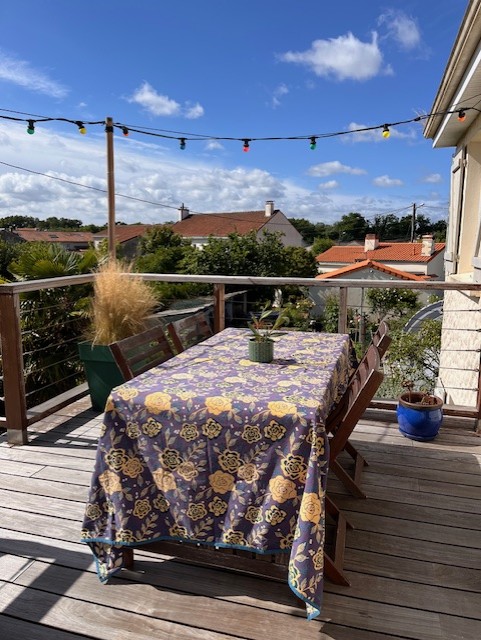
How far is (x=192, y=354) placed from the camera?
244 centimetres

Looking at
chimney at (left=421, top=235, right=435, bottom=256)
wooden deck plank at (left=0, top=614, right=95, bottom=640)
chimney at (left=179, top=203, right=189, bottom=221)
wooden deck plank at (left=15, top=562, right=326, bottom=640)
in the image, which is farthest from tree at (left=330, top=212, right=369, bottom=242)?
wooden deck plank at (left=0, top=614, right=95, bottom=640)

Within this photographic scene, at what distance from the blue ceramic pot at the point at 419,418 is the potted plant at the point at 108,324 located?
2023 millimetres

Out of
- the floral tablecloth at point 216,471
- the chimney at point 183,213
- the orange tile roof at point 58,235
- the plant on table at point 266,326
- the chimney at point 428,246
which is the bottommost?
the floral tablecloth at point 216,471

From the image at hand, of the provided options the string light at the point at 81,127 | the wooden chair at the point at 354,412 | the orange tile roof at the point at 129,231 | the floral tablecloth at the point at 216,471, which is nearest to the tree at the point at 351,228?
the orange tile roof at the point at 129,231

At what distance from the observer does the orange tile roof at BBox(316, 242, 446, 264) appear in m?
30.1

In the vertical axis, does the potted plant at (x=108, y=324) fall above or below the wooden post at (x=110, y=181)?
below

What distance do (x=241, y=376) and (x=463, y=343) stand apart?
4876 millimetres

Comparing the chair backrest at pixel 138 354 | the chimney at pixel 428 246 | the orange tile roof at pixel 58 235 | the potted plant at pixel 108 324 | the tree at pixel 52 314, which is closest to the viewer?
the chair backrest at pixel 138 354

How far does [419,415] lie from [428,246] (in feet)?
95.5

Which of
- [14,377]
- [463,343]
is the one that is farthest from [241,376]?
[463,343]

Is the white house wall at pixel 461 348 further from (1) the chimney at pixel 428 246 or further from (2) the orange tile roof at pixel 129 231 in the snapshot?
(2) the orange tile roof at pixel 129 231

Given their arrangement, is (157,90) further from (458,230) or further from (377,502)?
(377,502)

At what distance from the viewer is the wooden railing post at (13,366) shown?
9.90 feet

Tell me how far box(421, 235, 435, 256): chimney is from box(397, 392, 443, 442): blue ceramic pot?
2853 cm
